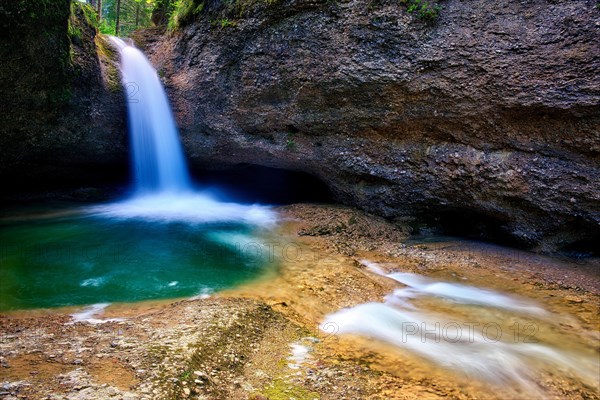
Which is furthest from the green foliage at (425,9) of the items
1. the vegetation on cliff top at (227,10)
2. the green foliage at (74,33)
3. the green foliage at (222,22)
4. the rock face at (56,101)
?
the green foliage at (74,33)

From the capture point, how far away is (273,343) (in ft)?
12.3

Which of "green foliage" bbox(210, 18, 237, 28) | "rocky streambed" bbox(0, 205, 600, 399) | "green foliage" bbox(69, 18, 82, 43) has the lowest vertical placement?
"rocky streambed" bbox(0, 205, 600, 399)

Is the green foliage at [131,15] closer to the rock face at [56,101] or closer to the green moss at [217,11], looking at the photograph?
the green moss at [217,11]

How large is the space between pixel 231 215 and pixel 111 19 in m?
22.9

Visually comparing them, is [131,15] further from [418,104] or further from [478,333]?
[478,333]

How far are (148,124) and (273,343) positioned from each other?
805 centimetres

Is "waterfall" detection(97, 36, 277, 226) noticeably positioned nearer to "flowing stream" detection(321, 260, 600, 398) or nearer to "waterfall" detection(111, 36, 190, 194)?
"waterfall" detection(111, 36, 190, 194)

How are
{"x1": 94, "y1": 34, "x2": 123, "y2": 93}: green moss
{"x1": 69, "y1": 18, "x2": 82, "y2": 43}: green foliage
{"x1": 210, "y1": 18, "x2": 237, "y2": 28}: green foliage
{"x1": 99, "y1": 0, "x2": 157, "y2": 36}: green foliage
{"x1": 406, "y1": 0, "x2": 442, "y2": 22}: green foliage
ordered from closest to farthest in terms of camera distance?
{"x1": 406, "y1": 0, "x2": 442, "y2": 22}: green foliage, {"x1": 69, "y1": 18, "x2": 82, "y2": 43}: green foliage, {"x1": 210, "y1": 18, "x2": 237, "y2": 28}: green foliage, {"x1": 94, "y1": 34, "x2": 123, "y2": 93}: green moss, {"x1": 99, "y1": 0, "x2": 157, "y2": 36}: green foliage

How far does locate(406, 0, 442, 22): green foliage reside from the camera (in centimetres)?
700

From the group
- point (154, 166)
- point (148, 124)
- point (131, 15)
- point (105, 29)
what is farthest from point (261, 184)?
point (131, 15)

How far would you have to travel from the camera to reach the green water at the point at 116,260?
4.99 meters

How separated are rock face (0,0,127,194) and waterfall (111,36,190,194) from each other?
32cm

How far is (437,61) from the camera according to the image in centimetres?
696

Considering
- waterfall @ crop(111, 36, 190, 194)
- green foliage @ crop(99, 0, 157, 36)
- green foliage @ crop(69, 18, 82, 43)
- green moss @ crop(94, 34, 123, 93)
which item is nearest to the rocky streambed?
waterfall @ crop(111, 36, 190, 194)
